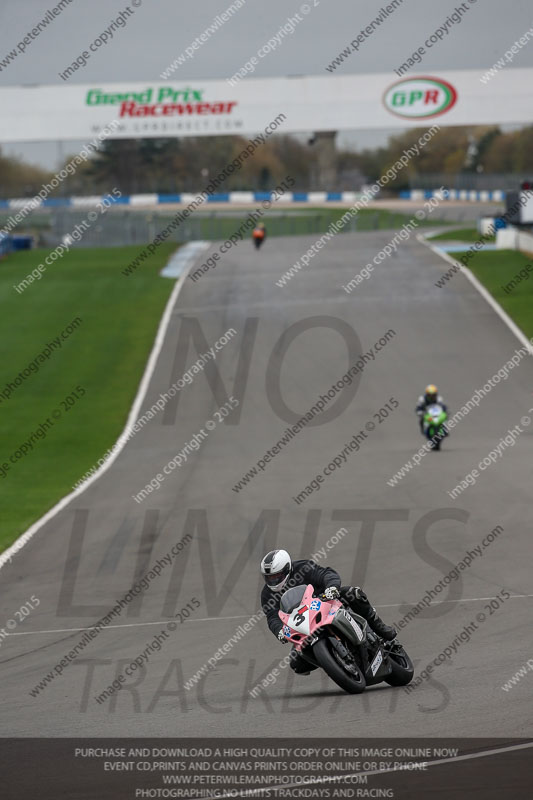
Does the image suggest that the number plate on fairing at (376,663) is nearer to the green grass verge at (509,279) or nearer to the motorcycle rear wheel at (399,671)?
the motorcycle rear wheel at (399,671)

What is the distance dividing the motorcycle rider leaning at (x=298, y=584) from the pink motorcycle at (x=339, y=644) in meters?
0.07

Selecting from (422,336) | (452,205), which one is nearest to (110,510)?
(422,336)

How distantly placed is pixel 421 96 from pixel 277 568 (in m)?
40.8

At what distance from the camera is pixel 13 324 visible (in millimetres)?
41500

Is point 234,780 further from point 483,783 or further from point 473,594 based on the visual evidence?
point 473,594

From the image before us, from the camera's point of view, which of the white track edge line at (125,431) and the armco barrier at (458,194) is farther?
the armco barrier at (458,194)

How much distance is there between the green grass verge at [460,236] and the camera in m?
55.9

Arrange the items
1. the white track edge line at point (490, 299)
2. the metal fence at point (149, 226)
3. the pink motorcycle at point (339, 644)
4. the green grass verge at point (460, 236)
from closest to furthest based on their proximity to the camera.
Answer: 1. the pink motorcycle at point (339, 644)
2. the white track edge line at point (490, 299)
3. the green grass verge at point (460, 236)
4. the metal fence at point (149, 226)

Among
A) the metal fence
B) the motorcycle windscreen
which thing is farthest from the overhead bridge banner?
the motorcycle windscreen

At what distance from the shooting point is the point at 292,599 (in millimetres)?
9234

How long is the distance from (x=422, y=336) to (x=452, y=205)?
5451cm

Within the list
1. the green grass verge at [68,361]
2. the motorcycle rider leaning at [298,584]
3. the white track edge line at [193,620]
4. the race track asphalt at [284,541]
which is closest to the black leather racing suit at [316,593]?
the motorcycle rider leaning at [298,584]

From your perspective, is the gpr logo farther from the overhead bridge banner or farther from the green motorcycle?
the green motorcycle

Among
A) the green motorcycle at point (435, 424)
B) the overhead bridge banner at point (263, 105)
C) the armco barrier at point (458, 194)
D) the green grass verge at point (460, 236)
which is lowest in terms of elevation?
the green motorcycle at point (435, 424)
